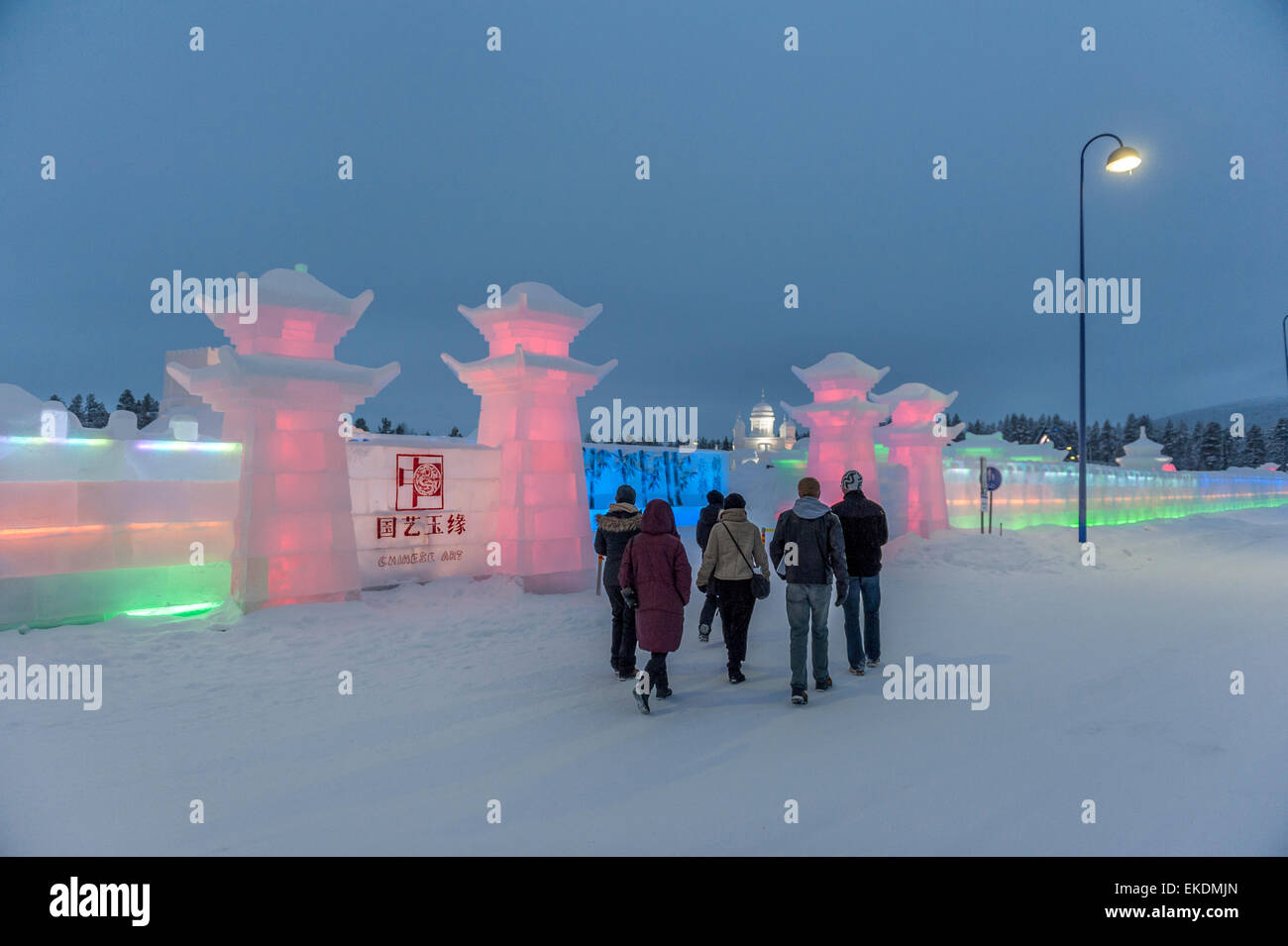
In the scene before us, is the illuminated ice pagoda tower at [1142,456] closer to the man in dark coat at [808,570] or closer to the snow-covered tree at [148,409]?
the man in dark coat at [808,570]

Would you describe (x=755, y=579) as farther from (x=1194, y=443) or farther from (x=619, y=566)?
(x=1194, y=443)

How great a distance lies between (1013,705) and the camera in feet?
18.3

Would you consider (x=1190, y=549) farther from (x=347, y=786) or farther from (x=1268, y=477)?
(x=1268, y=477)

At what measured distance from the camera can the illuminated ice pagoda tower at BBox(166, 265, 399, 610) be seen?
8.93 m

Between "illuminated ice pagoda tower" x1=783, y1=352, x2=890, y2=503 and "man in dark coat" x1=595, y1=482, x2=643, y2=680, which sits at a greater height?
"illuminated ice pagoda tower" x1=783, y1=352, x2=890, y2=503

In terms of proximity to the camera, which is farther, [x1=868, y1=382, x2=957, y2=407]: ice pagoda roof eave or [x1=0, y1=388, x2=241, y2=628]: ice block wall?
[x1=868, y1=382, x2=957, y2=407]: ice pagoda roof eave

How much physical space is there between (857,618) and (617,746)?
116 inches

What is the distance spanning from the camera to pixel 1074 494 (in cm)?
2555

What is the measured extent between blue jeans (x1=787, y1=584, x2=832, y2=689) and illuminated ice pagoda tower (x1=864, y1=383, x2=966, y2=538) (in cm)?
1350

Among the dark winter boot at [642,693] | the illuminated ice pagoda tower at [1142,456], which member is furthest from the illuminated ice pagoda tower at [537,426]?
the illuminated ice pagoda tower at [1142,456]

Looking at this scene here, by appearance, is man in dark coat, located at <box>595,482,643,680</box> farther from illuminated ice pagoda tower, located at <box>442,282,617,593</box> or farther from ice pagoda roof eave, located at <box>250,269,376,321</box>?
ice pagoda roof eave, located at <box>250,269,376,321</box>

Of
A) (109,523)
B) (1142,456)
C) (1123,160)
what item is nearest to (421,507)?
(109,523)

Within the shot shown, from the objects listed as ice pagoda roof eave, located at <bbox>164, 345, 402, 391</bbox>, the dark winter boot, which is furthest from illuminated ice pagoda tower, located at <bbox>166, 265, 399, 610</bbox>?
the dark winter boot
